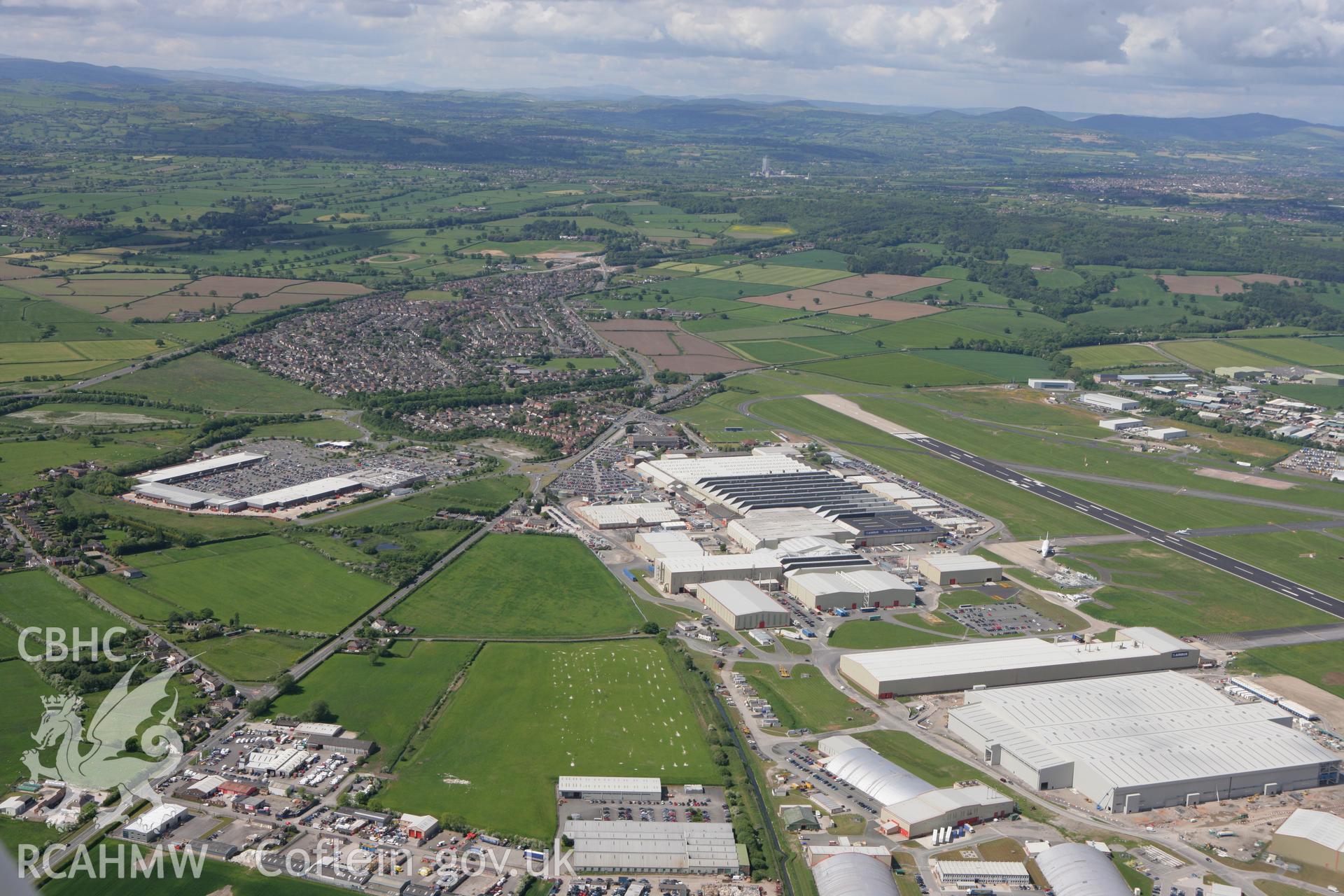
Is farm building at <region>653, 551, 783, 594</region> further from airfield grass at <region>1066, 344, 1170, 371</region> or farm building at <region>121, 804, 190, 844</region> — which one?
airfield grass at <region>1066, 344, 1170, 371</region>

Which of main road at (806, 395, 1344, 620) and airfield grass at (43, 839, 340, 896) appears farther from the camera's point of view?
main road at (806, 395, 1344, 620)

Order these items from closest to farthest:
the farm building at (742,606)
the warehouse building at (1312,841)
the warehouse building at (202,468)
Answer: the warehouse building at (1312,841)
the farm building at (742,606)
the warehouse building at (202,468)

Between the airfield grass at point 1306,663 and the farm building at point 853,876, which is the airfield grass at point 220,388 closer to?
the farm building at point 853,876

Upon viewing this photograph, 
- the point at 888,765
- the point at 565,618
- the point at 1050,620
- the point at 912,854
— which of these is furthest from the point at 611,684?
the point at 1050,620

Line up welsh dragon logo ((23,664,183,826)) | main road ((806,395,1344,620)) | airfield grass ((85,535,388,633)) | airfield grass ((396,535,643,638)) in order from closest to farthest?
welsh dragon logo ((23,664,183,826))
airfield grass ((85,535,388,633))
airfield grass ((396,535,643,638))
main road ((806,395,1344,620))

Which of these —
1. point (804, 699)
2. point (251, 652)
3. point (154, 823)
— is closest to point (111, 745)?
point (154, 823)

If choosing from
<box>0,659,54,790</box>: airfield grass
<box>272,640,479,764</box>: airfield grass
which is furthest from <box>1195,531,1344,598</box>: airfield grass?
<box>0,659,54,790</box>: airfield grass

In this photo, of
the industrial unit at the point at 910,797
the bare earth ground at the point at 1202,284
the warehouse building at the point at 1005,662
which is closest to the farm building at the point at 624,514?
the warehouse building at the point at 1005,662
